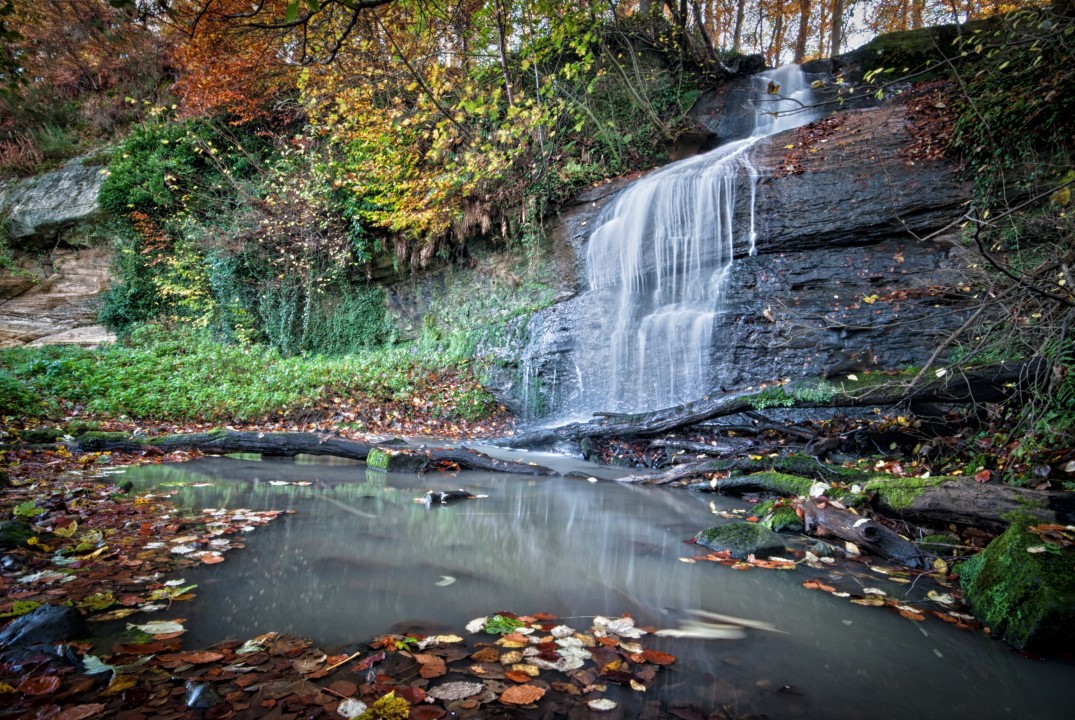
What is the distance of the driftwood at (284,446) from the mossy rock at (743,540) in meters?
2.96

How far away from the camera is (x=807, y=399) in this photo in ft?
21.1

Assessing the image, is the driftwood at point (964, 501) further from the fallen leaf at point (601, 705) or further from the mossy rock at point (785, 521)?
the fallen leaf at point (601, 705)

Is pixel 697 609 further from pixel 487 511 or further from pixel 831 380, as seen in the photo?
pixel 831 380

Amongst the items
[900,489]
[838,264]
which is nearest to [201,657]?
[900,489]

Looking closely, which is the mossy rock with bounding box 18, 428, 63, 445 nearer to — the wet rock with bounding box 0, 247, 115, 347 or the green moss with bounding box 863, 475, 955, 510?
the green moss with bounding box 863, 475, 955, 510

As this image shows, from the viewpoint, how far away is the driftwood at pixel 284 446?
19.9 ft

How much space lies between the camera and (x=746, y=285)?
30.1 feet

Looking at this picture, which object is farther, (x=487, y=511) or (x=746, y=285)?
(x=746, y=285)

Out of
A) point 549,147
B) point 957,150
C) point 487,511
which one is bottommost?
point 487,511

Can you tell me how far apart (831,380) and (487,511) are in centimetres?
542

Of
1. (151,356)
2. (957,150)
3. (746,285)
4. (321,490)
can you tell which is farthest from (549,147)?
(151,356)

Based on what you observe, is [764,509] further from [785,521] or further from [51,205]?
[51,205]

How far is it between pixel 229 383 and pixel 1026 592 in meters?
12.1

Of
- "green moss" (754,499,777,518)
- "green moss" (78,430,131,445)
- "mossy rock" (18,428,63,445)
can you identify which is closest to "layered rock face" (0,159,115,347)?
"mossy rock" (18,428,63,445)
